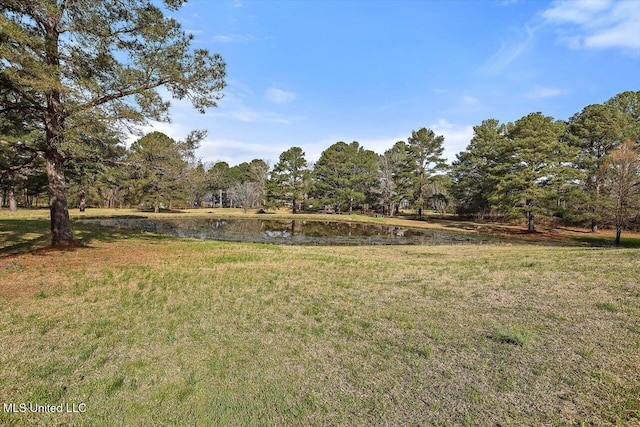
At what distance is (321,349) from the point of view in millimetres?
4414

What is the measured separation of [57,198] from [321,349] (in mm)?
11644

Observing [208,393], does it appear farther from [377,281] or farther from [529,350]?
[377,281]

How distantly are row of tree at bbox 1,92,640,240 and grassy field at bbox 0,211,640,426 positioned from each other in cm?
813

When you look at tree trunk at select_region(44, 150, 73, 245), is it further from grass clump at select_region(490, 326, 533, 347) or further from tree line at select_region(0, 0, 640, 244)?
grass clump at select_region(490, 326, 533, 347)

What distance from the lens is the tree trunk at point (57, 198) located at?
10773mm

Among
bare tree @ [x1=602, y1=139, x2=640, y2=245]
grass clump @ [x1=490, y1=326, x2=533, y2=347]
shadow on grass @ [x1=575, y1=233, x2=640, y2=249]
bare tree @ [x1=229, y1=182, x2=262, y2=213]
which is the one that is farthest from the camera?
bare tree @ [x1=229, y1=182, x2=262, y2=213]

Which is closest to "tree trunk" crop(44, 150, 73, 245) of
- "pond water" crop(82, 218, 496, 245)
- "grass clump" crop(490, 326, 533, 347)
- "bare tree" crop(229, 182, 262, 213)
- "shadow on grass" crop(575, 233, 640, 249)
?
"pond water" crop(82, 218, 496, 245)

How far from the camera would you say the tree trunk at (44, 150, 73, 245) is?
1077 cm

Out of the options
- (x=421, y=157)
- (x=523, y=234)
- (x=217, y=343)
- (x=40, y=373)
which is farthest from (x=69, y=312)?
(x=421, y=157)

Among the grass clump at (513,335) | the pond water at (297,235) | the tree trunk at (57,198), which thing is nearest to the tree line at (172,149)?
the tree trunk at (57,198)

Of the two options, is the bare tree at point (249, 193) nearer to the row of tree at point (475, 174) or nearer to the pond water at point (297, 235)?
the row of tree at point (475, 174)

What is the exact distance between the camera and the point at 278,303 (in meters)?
6.38

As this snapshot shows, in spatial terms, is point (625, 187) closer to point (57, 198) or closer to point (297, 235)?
point (297, 235)

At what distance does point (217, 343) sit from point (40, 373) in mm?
2009
